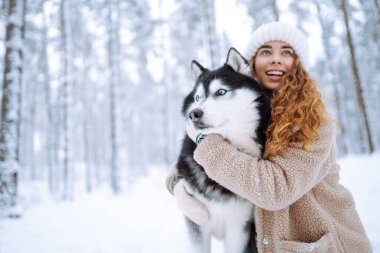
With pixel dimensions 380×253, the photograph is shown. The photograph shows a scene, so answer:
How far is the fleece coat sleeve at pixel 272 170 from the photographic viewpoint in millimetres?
1917

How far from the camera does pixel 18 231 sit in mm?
4773

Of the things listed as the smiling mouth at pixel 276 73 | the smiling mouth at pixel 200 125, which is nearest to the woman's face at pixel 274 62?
the smiling mouth at pixel 276 73

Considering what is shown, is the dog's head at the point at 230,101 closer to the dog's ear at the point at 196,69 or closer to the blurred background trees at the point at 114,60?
the dog's ear at the point at 196,69

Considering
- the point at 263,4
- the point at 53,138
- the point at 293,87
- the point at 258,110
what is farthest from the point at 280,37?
the point at 53,138

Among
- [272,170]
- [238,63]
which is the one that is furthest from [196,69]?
[272,170]

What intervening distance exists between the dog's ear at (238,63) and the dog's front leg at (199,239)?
1382 mm

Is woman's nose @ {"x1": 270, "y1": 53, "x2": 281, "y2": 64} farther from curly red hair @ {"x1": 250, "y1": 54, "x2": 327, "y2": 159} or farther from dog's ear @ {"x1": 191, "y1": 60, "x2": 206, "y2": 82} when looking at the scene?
dog's ear @ {"x1": 191, "y1": 60, "x2": 206, "y2": 82}

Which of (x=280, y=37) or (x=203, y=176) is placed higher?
(x=280, y=37)

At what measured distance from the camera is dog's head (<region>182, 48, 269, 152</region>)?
2.17 metres

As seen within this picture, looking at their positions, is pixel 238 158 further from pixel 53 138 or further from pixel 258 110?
pixel 53 138

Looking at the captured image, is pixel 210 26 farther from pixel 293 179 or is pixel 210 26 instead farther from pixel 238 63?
pixel 293 179

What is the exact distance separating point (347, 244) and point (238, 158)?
1060 millimetres

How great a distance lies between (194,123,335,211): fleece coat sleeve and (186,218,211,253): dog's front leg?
0.68 metres

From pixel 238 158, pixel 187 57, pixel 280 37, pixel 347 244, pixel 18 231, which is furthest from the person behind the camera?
pixel 187 57
